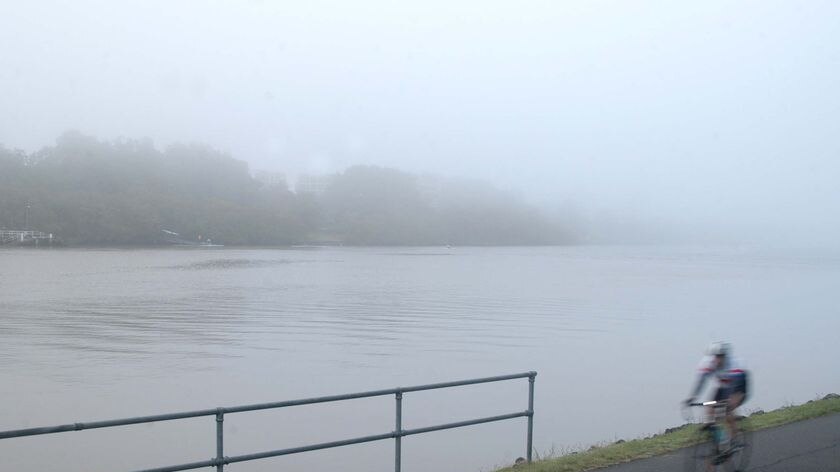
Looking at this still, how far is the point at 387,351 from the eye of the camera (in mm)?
25812

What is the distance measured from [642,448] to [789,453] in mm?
1509

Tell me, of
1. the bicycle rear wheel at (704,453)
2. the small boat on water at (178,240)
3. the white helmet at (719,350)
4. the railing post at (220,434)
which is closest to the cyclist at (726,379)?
the white helmet at (719,350)

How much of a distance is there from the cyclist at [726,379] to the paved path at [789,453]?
2.54 ft

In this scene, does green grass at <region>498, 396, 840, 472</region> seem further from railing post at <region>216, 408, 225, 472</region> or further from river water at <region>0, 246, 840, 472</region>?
railing post at <region>216, 408, 225, 472</region>

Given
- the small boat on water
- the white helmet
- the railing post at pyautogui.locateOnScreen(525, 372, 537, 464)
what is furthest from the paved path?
the small boat on water

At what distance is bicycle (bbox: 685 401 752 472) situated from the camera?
25.8ft

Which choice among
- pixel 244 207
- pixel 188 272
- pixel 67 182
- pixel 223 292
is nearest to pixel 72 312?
pixel 223 292

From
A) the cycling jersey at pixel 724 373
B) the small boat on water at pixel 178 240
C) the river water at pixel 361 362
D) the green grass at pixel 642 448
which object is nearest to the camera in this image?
the cycling jersey at pixel 724 373

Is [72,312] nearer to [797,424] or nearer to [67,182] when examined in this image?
[797,424]

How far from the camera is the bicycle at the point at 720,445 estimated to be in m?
7.88

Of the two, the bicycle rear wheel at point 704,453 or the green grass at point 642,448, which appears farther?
the green grass at point 642,448

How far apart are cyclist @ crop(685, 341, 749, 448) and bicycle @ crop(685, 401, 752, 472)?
2.1 inches

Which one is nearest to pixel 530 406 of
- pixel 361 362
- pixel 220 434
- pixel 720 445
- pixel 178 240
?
pixel 720 445

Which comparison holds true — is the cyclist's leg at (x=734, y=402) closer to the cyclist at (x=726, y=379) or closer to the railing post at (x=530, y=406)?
the cyclist at (x=726, y=379)
